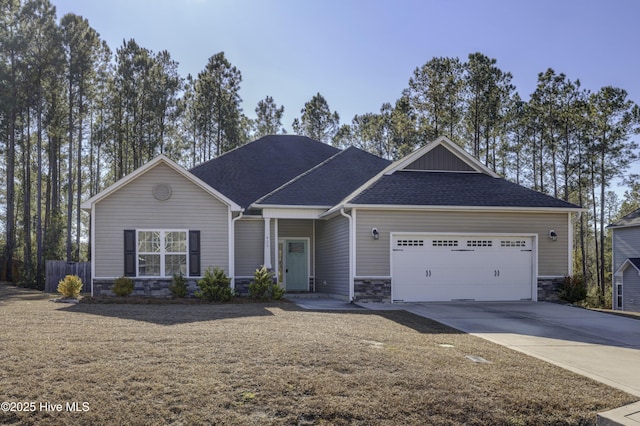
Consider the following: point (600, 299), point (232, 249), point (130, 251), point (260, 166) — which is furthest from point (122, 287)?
point (600, 299)

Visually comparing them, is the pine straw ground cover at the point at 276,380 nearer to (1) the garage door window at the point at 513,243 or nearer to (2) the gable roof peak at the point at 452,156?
(1) the garage door window at the point at 513,243

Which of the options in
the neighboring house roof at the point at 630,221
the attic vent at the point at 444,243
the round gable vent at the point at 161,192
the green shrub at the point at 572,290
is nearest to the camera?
the green shrub at the point at 572,290

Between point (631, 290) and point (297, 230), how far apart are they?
18453 mm

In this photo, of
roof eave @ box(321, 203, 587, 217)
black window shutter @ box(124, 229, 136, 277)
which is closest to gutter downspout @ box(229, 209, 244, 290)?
black window shutter @ box(124, 229, 136, 277)

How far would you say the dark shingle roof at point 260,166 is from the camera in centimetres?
2081

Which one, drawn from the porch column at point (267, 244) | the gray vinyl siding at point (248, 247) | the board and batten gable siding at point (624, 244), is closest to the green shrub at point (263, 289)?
the porch column at point (267, 244)

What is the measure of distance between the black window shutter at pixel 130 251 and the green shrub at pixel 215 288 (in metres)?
2.23

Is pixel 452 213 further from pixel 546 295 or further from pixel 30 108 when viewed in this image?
pixel 30 108

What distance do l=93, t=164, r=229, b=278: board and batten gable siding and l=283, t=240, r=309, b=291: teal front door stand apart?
3344 mm

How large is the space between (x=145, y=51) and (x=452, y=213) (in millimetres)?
21353

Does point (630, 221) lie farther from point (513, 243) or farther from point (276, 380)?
point (276, 380)

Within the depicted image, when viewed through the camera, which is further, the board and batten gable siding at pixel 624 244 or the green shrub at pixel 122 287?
the board and batten gable siding at pixel 624 244

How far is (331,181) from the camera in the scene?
20172 millimetres

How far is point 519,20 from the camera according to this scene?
16.2 metres
